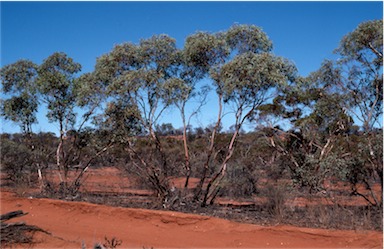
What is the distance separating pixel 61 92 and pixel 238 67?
749 cm

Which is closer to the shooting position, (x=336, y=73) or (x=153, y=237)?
(x=153, y=237)

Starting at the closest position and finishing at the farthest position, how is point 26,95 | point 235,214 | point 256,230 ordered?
point 256,230
point 235,214
point 26,95

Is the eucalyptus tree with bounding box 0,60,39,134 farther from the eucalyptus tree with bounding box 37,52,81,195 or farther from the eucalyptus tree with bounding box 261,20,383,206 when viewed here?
→ the eucalyptus tree with bounding box 261,20,383,206

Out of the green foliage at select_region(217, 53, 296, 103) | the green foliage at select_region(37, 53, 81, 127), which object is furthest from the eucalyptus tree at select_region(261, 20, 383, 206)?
the green foliage at select_region(37, 53, 81, 127)

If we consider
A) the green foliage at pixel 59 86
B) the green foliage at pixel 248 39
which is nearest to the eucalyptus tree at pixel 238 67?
the green foliage at pixel 248 39

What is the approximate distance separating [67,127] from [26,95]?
195cm

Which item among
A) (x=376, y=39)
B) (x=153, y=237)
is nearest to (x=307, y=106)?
(x=376, y=39)

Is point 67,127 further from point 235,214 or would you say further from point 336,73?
point 336,73

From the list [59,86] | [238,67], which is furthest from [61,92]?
[238,67]

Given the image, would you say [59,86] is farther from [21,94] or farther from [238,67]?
[238,67]

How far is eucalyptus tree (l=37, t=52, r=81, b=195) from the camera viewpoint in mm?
14902

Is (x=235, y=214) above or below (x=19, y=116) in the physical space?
below

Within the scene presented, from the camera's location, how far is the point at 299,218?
A: 35.6 ft

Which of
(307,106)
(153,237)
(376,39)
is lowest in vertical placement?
(153,237)
